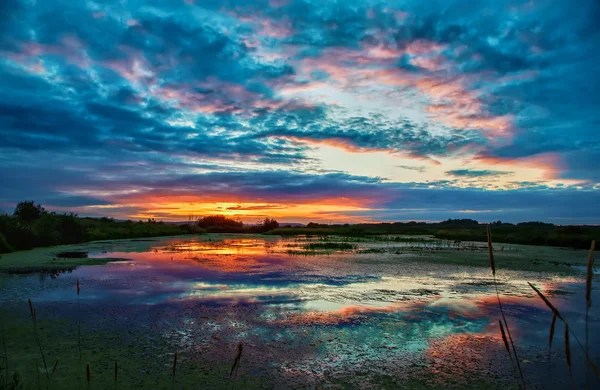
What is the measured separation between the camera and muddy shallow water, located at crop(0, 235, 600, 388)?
196 inches

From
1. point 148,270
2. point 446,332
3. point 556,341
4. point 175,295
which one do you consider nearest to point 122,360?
point 175,295

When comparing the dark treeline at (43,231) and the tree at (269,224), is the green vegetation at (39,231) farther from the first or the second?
the tree at (269,224)

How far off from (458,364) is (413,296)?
4.40m

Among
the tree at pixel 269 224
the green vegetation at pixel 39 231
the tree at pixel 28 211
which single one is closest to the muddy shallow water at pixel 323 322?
the green vegetation at pixel 39 231

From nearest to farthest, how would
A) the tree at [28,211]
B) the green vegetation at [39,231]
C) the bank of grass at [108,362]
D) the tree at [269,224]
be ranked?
1. the bank of grass at [108,362]
2. the green vegetation at [39,231]
3. the tree at [28,211]
4. the tree at [269,224]

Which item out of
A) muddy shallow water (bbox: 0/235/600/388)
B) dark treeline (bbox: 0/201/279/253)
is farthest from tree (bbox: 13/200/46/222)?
muddy shallow water (bbox: 0/235/600/388)

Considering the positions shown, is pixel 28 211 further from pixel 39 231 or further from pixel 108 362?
pixel 108 362

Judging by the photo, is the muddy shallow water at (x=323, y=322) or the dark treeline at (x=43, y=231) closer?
the muddy shallow water at (x=323, y=322)

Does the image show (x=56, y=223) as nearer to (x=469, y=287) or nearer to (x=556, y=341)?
(x=469, y=287)

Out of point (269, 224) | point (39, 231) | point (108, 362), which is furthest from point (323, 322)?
point (269, 224)

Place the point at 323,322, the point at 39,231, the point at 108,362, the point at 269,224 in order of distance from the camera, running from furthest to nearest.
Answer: the point at 269,224 < the point at 39,231 < the point at 323,322 < the point at 108,362

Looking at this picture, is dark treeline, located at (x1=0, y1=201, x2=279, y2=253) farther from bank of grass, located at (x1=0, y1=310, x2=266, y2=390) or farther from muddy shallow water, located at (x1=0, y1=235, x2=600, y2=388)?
bank of grass, located at (x1=0, y1=310, x2=266, y2=390)

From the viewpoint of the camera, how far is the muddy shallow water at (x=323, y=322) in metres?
4.97

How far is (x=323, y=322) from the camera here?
719 cm
